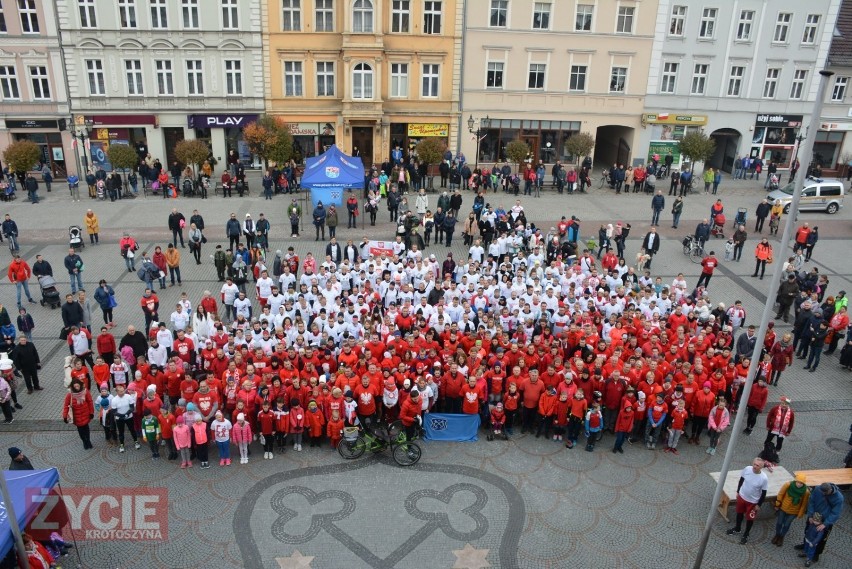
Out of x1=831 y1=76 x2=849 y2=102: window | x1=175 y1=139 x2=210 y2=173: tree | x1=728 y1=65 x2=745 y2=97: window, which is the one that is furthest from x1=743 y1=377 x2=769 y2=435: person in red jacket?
x1=831 y1=76 x2=849 y2=102: window

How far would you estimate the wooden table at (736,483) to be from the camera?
39.4 feet

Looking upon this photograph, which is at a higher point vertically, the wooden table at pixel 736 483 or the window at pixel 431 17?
the window at pixel 431 17

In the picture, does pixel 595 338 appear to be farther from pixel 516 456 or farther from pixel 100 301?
pixel 100 301

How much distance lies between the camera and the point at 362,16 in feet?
116

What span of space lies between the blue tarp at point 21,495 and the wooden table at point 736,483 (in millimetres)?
11117

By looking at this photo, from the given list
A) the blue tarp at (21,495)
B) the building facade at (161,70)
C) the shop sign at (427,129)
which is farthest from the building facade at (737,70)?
the blue tarp at (21,495)

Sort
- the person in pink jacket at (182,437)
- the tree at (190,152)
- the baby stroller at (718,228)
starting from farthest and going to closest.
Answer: the tree at (190,152) → the baby stroller at (718,228) → the person in pink jacket at (182,437)

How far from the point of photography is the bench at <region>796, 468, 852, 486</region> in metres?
12.1

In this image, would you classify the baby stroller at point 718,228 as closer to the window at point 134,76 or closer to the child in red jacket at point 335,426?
the child in red jacket at point 335,426

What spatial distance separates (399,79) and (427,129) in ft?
10.3

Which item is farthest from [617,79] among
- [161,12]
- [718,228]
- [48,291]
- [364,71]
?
[48,291]

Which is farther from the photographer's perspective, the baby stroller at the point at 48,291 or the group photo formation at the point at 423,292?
the baby stroller at the point at 48,291

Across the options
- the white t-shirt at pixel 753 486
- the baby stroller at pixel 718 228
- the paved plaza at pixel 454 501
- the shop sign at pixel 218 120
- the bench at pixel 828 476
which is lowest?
the paved plaza at pixel 454 501

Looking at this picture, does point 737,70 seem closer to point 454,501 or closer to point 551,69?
point 551,69
